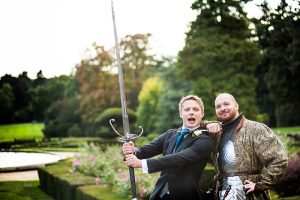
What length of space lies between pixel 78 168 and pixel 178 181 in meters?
7.14

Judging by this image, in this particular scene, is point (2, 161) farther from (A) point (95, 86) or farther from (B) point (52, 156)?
(A) point (95, 86)

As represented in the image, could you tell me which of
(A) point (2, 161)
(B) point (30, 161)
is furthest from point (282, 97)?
(A) point (2, 161)

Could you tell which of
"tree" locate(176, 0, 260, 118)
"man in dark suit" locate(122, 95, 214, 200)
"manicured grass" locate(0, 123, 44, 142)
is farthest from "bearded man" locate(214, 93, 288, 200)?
"tree" locate(176, 0, 260, 118)

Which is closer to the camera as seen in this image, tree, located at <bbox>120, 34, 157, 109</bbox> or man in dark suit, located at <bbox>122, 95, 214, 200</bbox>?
man in dark suit, located at <bbox>122, 95, 214, 200</bbox>

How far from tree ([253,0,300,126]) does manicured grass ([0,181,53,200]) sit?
19.9ft

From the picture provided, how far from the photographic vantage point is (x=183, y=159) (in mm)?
2402

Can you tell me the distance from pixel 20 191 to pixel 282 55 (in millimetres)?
8960

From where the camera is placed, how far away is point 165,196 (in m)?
2.54

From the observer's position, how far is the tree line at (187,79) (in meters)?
10.4

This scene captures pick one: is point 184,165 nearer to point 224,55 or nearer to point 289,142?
point 289,142

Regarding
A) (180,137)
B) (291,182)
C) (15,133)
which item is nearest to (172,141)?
(180,137)

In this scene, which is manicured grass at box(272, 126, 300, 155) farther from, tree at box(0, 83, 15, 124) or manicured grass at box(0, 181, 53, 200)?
tree at box(0, 83, 15, 124)

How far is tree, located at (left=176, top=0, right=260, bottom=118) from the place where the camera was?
18.5m

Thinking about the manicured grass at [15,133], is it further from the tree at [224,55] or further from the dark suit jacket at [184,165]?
the tree at [224,55]
